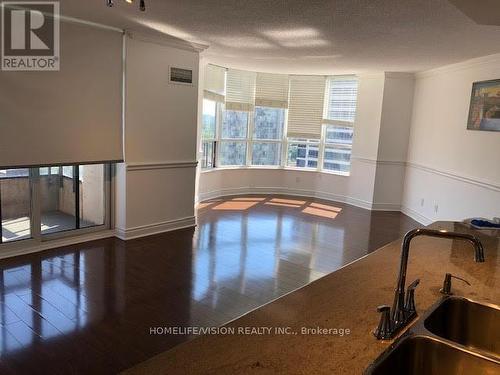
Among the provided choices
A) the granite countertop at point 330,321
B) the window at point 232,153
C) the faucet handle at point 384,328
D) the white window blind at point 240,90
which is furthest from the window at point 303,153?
the faucet handle at point 384,328

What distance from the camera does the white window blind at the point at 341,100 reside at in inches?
316

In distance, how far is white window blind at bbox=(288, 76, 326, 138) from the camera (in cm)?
837

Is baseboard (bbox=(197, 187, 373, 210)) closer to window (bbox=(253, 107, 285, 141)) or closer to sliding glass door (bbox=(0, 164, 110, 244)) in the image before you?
window (bbox=(253, 107, 285, 141))

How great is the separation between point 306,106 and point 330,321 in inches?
293

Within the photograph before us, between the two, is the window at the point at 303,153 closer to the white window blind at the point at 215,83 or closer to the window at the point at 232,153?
the window at the point at 232,153

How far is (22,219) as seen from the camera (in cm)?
450

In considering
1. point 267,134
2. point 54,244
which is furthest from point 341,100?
point 54,244

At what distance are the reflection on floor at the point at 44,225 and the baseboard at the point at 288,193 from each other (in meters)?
2.78

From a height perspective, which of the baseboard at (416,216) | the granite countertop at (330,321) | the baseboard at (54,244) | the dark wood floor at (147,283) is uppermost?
the granite countertop at (330,321)

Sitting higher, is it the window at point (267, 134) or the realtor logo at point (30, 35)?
the realtor logo at point (30, 35)

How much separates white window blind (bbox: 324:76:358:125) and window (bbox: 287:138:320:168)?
64cm

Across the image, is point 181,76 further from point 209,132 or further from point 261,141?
point 261,141

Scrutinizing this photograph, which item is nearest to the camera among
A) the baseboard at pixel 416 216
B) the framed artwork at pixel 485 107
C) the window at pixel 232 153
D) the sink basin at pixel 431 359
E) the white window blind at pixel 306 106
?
the sink basin at pixel 431 359

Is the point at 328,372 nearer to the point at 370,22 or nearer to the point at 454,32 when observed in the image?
the point at 370,22
